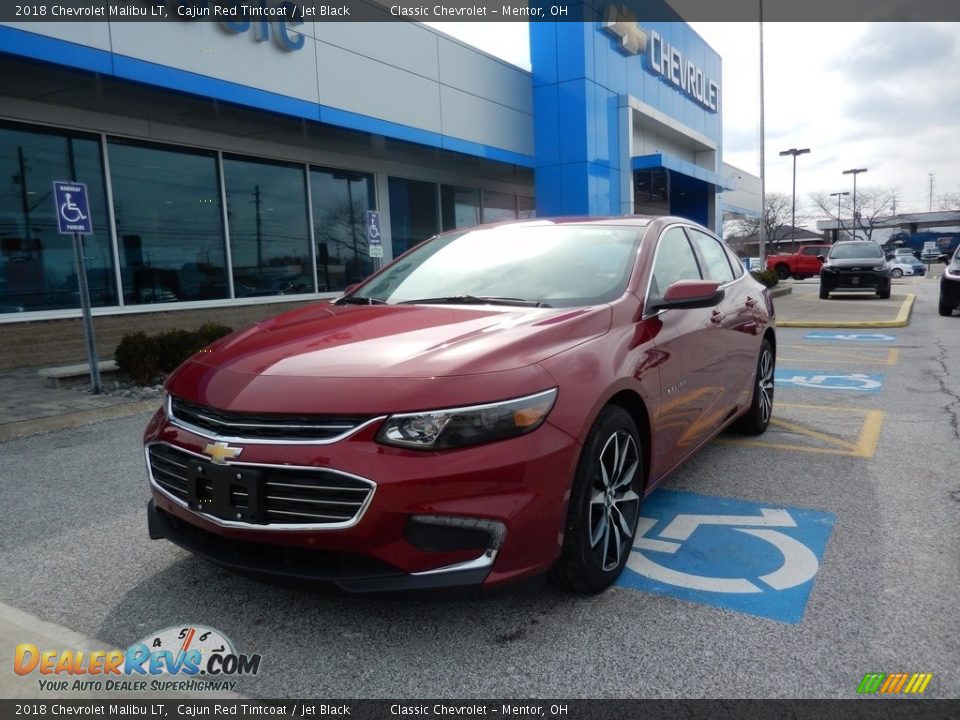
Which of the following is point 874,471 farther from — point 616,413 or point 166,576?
point 166,576

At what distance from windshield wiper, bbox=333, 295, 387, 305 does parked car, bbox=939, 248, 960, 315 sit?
48.0ft

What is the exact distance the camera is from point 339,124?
12.0 meters

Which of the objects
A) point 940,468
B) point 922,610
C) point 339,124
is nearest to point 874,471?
point 940,468

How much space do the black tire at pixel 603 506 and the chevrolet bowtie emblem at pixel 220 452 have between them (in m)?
1.18

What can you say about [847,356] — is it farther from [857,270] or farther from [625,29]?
[625,29]

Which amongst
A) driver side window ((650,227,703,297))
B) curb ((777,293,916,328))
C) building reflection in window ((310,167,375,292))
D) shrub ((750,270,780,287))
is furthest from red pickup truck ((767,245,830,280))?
driver side window ((650,227,703,297))

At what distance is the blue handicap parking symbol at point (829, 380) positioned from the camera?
7.19m

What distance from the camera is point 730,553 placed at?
3.18 m

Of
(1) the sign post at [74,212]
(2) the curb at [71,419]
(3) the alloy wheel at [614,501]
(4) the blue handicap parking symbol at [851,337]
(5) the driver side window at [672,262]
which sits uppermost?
(1) the sign post at [74,212]

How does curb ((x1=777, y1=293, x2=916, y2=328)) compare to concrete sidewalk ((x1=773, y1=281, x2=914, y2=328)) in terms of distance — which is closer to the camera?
curb ((x1=777, y1=293, x2=916, y2=328))

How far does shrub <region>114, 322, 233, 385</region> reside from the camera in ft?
25.8

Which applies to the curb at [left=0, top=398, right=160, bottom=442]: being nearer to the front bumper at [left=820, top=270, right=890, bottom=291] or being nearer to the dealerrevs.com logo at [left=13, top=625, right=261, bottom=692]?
the dealerrevs.com logo at [left=13, top=625, right=261, bottom=692]

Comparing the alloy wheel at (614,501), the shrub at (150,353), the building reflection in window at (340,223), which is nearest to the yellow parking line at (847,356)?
the alloy wheel at (614,501)

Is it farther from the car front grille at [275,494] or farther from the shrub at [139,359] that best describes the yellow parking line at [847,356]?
the car front grille at [275,494]
